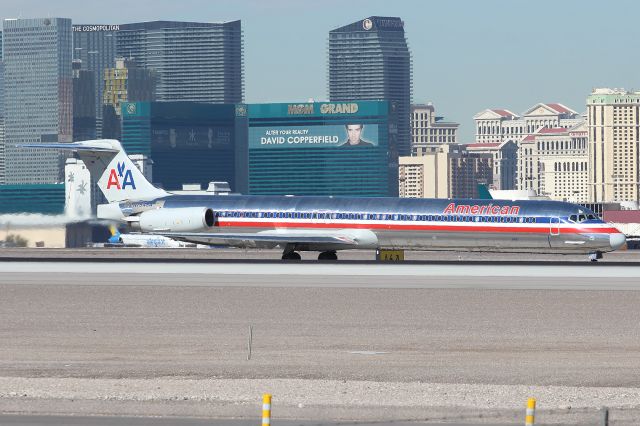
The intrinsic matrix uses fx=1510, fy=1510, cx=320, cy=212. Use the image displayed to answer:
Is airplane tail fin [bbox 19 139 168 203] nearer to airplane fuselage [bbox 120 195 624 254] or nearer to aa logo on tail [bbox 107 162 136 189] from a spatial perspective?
aa logo on tail [bbox 107 162 136 189]

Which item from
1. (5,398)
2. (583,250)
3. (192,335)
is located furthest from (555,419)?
(583,250)

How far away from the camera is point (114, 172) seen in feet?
276

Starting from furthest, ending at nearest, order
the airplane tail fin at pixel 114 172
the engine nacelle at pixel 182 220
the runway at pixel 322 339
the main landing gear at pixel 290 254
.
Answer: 1. the airplane tail fin at pixel 114 172
2. the engine nacelle at pixel 182 220
3. the main landing gear at pixel 290 254
4. the runway at pixel 322 339

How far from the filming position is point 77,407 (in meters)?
26.8

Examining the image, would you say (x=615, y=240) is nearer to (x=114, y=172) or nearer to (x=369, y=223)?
(x=369, y=223)

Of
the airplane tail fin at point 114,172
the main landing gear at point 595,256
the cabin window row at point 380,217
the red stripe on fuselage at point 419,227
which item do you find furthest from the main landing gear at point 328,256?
the main landing gear at point 595,256

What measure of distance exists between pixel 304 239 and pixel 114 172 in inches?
538

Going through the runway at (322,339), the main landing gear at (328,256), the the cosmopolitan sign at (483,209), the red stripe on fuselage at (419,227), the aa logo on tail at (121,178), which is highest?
the aa logo on tail at (121,178)

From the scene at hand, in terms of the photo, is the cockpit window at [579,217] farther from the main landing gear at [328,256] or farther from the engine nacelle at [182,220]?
the engine nacelle at [182,220]

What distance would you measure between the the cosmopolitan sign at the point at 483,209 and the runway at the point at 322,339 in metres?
6.15

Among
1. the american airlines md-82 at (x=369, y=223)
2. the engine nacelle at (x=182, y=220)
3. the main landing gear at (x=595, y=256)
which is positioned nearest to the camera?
the american airlines md-82 at (x=369, y=223)

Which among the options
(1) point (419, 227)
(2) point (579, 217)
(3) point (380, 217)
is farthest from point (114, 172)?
(2) point (579, 217)

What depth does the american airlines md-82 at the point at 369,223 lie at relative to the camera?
2926 inches

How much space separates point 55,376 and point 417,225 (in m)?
44.9
